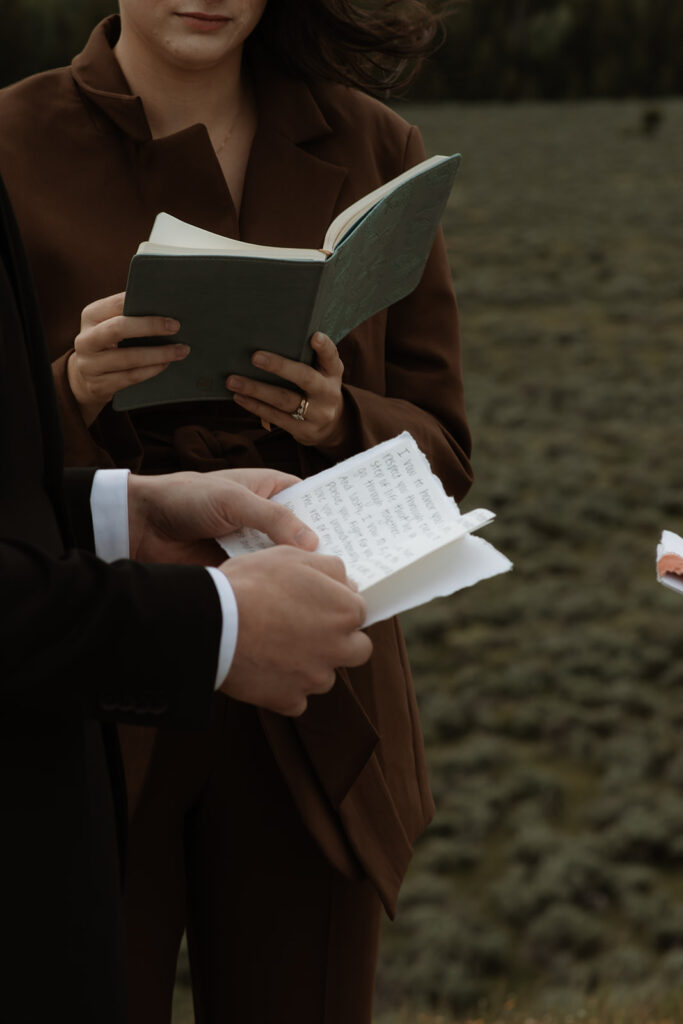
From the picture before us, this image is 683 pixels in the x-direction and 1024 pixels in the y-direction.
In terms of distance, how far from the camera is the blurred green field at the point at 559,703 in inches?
138

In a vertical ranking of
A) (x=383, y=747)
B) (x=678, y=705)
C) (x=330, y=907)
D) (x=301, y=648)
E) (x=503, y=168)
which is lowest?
(x=503, y=168)

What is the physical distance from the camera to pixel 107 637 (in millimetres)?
1296

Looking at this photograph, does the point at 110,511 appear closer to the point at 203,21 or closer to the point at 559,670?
the point at 203,21

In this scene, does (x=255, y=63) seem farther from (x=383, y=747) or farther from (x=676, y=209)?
(x=676, y=209)

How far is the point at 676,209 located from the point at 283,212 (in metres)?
14.0

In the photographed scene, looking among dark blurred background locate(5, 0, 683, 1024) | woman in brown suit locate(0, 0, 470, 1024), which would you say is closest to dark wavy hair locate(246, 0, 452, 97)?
woman in brown suit locate(0, 0, 470, 1024)

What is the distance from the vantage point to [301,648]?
1.42 meters

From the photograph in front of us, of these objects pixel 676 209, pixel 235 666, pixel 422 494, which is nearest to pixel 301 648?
pixel 235 666

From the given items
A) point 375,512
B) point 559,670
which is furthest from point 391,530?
point 559,670

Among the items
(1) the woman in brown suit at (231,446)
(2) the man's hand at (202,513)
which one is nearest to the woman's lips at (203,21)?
(1) the woman in brown suit at (231,446)

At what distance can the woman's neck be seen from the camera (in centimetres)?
206

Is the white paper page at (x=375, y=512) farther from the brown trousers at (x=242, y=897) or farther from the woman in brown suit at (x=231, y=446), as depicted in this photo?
the brown trousers at (x=242, y=897)

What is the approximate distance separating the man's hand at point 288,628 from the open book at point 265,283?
39cm

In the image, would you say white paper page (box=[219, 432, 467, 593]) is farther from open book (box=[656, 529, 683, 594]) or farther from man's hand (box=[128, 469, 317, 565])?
open book (box=[656, 529, 683, 594])
